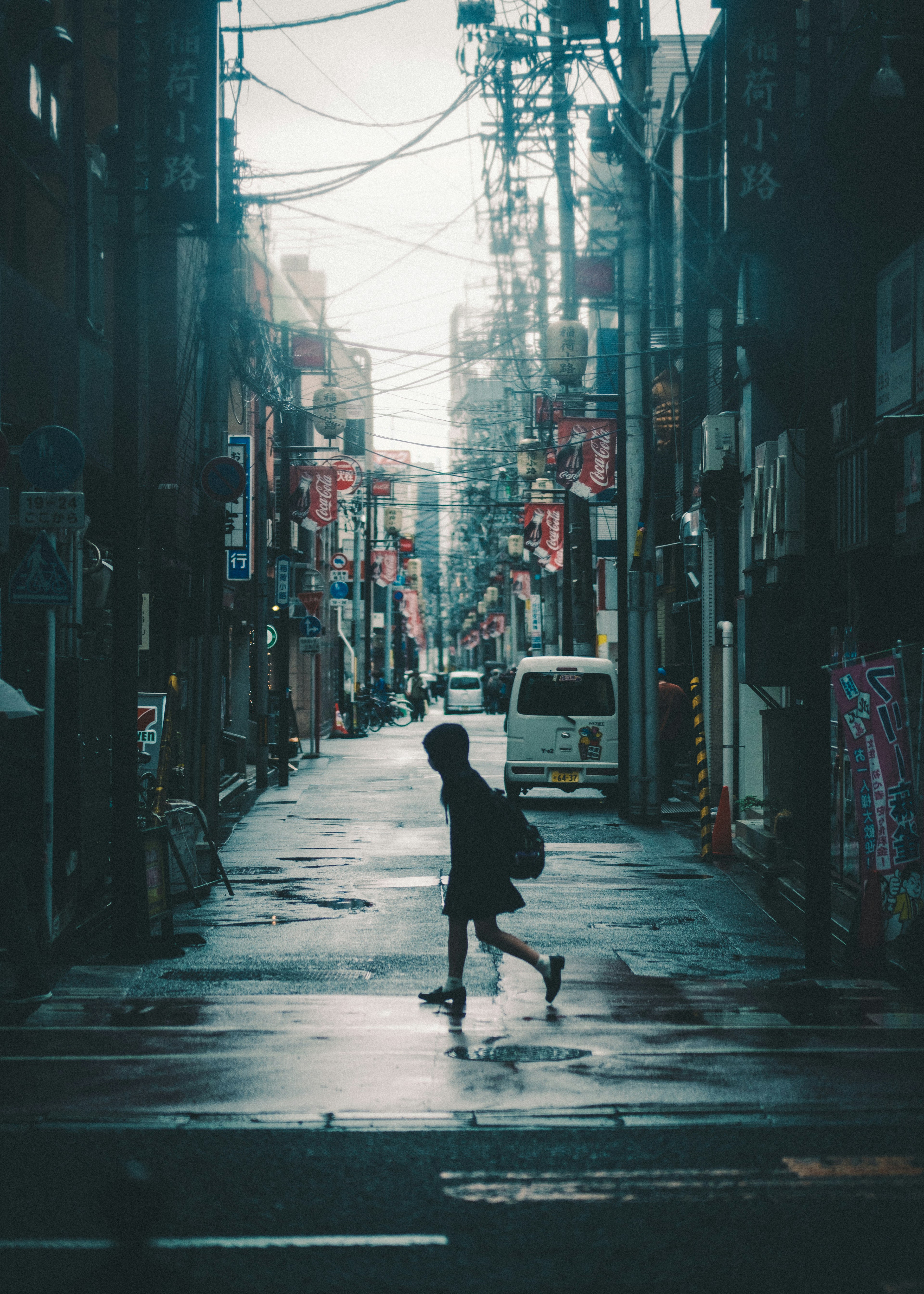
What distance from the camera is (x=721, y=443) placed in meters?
18.9

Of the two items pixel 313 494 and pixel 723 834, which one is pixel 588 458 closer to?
pixel 313 494

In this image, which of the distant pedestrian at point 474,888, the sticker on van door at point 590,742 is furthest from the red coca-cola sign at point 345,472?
the distant pedestrian at point 474,888

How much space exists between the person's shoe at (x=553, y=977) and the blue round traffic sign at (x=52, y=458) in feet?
15.9

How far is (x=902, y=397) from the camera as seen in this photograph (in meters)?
11.9

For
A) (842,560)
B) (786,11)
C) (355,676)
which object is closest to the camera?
(786,11)

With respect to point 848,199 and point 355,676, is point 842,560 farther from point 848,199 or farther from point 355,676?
point 355,676

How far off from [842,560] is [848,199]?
10.9 feet

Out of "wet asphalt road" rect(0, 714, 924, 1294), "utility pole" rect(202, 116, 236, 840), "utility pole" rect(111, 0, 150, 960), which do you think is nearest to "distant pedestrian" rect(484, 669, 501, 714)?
"utility pole" rect(202, 116, 236, 840)

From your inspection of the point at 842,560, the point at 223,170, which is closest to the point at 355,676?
the point at 223,170

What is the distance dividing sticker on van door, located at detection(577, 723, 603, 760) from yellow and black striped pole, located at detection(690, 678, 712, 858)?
15.4 ft

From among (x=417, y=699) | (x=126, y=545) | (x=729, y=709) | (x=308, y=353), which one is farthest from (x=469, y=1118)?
(x=417, y=699)

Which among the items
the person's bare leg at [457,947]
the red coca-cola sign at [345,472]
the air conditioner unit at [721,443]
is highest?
the red coca-cola sign at [345,472]

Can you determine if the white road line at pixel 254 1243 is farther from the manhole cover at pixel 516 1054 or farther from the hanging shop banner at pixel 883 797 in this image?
the hanging shop banner at pixel 883 797

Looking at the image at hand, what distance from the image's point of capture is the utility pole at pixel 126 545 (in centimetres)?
1000
